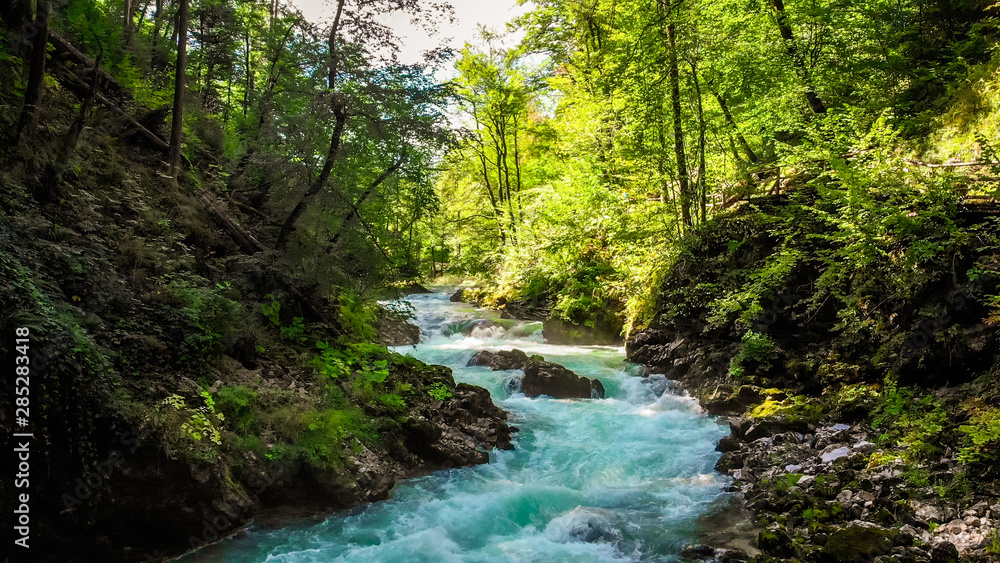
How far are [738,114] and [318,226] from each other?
9888mm

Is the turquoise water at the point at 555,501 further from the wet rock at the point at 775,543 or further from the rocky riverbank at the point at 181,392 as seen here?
the wet rock at the point at 775,543

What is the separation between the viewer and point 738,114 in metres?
12.6

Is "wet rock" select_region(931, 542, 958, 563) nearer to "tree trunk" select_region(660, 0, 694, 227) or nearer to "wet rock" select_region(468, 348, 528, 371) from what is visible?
"wet rock" select_region(468, 348, 528, 371)

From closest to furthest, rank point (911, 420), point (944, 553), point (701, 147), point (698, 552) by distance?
1. point (944, 553)
2. point (698, 552)
3. point (911, 420)
4. point (701, 147)

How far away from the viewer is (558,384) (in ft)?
40.5

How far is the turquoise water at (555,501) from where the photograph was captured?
6.14 m

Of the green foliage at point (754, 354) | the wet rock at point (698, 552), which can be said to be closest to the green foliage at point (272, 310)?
the wet rock at point (698, 552)

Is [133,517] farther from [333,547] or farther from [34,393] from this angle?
[333,547]

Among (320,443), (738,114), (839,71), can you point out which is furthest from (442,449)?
(839,71)

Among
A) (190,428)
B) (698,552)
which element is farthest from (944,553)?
(190,428)

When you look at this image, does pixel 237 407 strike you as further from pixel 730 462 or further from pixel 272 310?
pixel 730 462

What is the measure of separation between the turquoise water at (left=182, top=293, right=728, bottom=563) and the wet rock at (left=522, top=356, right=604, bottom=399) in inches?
13.4

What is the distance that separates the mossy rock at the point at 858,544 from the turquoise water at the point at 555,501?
1565 millimetres

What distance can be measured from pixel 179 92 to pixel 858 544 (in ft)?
36.5
